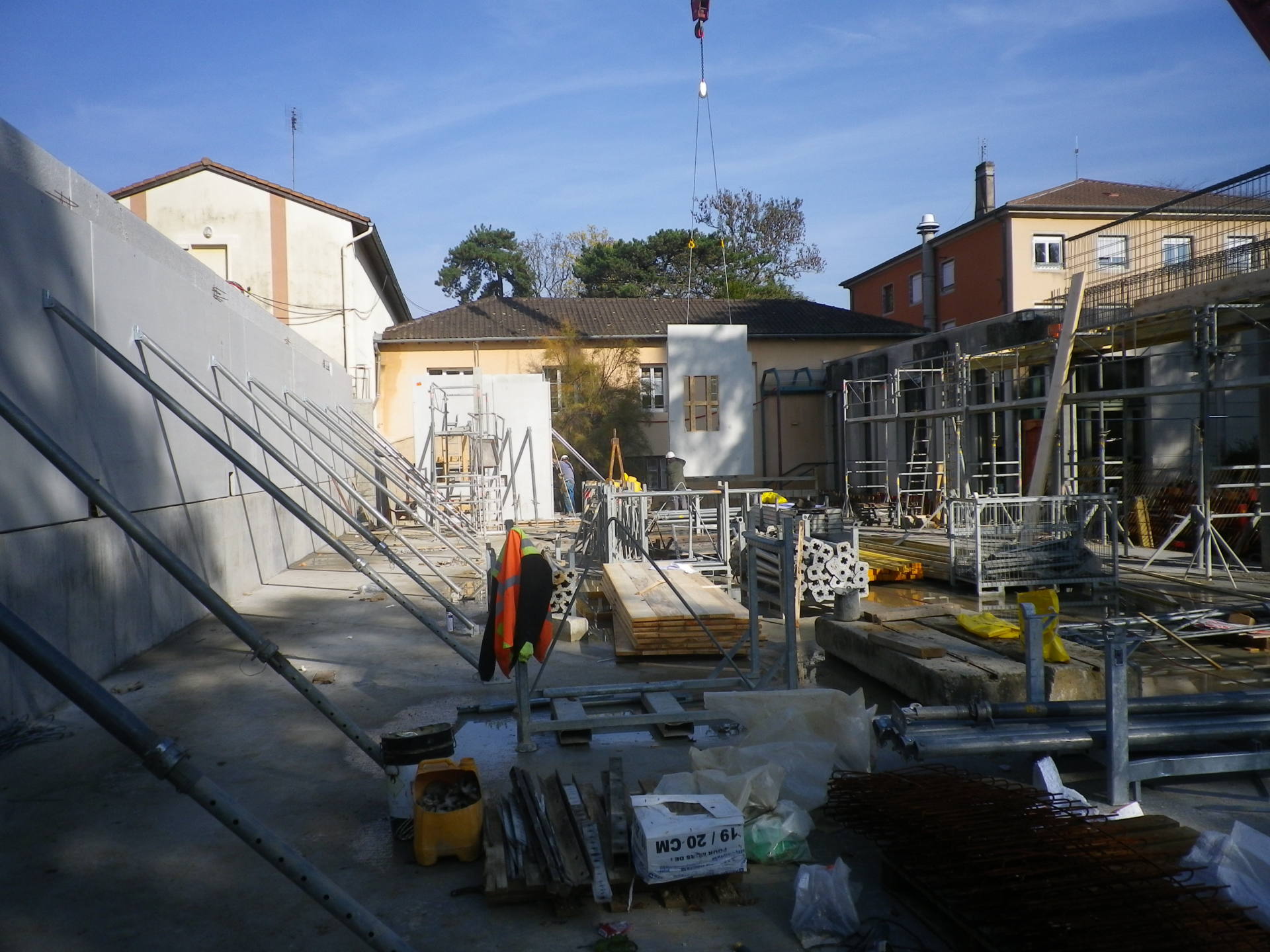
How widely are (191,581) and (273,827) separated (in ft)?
4.76

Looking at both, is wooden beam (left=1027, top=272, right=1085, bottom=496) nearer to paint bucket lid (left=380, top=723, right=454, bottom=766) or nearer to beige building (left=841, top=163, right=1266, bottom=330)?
beige building (left=841, top=163, right=1266, bottom=330)

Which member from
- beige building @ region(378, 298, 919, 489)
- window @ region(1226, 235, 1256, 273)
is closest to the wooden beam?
window @ region(1226, 235, 1256, 273)

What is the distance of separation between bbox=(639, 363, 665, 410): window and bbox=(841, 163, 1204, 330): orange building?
1003 cm

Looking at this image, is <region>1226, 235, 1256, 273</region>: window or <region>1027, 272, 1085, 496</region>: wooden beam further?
<region>1027, 272, 1085, 496</region>: wooden beam

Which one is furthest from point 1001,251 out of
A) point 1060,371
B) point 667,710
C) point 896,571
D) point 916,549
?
point 667,710

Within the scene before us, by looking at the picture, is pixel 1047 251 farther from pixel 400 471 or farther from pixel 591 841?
pixel 591 841

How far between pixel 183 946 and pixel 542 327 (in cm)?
3006

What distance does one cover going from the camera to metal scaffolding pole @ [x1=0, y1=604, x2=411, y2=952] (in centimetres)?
246

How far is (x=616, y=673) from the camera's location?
859cm

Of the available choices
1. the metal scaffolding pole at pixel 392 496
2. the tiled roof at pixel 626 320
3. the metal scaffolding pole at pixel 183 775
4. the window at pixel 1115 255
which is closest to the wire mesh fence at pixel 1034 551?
the window at pixel 1115 255

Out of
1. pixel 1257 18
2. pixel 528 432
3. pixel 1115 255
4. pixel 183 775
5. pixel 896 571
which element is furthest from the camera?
pixel 528 432

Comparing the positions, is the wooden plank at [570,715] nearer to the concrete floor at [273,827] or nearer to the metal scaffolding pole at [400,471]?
the concrete floor at [273,827]

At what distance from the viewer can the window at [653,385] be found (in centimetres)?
3231

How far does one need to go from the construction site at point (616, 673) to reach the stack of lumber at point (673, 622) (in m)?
0.06
